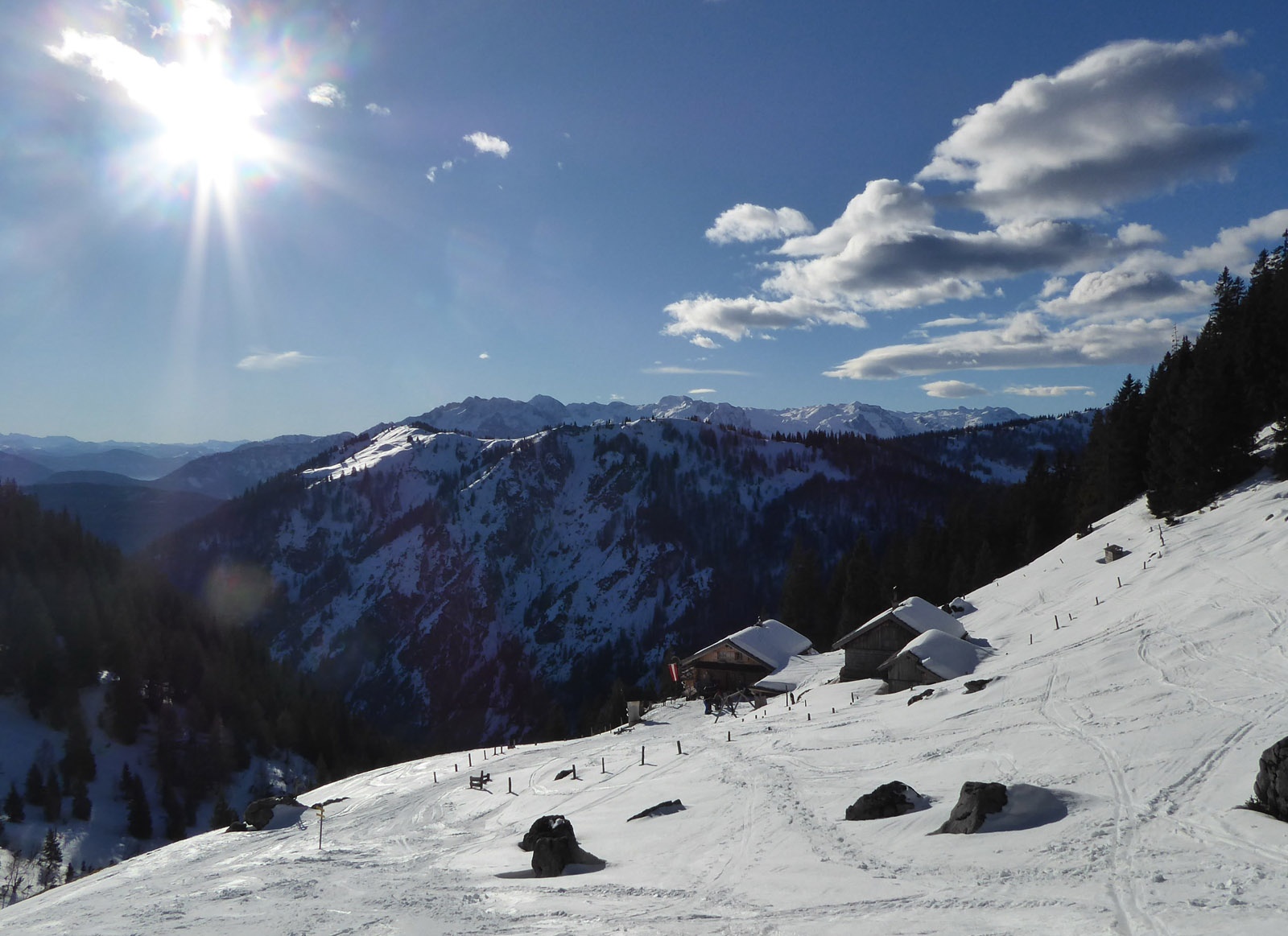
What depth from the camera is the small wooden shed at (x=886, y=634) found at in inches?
1901

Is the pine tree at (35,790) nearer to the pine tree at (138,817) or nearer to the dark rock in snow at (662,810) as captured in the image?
the pine tree at (138,817)

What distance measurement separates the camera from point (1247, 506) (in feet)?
145

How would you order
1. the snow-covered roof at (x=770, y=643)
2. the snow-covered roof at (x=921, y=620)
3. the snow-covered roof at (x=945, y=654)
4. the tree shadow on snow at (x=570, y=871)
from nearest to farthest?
1. the tree shadow on snow at (x=570, y=871)
2. the snow-covered roof at (x=945, y=654)
3. the snow-covered roof at (x=921, y=620)
4. the snow-covered roof at (x=770, y=643)

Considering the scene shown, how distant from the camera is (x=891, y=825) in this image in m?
18.1

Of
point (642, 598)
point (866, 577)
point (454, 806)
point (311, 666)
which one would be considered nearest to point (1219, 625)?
point (454, 806)

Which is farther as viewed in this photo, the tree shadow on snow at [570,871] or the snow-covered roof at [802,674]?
the snow-covered roof at [802,674]

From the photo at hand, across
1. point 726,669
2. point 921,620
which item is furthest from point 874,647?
point 726,669

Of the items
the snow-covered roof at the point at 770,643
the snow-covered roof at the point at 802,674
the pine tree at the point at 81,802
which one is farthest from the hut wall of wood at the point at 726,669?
the pine tree at the point at 81,802

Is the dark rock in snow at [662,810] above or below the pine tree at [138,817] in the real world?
above

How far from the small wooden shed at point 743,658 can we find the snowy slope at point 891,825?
2012 centimetres

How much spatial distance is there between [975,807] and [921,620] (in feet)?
114

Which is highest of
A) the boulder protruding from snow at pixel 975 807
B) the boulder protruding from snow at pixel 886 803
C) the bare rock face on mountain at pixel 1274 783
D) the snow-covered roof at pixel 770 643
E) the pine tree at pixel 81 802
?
the bare rock face on mountain at pixel 1274 783

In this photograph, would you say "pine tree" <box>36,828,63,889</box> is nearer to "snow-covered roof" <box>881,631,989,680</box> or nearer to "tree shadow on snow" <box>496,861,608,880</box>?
"tree shadow on snow" <box>496,861,608,880</box>

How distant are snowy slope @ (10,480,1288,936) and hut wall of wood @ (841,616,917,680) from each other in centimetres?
725
